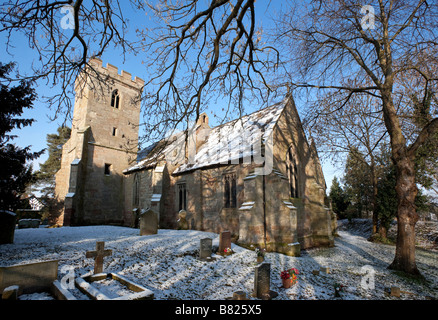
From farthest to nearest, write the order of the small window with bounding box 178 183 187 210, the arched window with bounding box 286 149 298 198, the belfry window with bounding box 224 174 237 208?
the small window with bounding box 178 183 187 210 → the arched window with bounding box 286 149 298 198 → the belfry window with bounding box 224 174 237 208

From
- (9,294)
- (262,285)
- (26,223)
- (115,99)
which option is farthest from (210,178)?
(115,99)

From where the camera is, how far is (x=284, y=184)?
12250 mm

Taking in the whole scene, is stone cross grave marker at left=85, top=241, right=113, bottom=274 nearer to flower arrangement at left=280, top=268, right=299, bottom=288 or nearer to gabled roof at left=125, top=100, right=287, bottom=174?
flower arrangement at left=280, top=268, right=299, bottom=288

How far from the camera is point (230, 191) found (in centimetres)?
1437

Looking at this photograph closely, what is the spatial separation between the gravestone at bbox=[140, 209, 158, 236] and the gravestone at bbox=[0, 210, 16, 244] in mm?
5596

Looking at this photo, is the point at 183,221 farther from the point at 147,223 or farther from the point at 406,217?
the point at 406,217

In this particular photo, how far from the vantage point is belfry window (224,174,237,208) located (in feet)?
46.5

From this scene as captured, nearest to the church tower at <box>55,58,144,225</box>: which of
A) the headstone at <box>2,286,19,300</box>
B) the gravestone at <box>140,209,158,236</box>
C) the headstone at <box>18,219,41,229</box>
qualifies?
the headstone at <box>18,219,41,229</box>

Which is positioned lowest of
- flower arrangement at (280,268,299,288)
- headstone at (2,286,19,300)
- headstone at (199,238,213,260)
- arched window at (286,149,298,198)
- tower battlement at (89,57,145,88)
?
flower arrangement at (280,268,299,288)

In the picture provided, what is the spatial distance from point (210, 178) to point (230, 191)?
6.34 ft

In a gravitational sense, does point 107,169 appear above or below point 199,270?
above

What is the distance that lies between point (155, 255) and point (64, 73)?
22.7 feet

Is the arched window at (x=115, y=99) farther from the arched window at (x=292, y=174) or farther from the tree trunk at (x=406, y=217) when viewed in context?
the tree trunk at (x=406, y=217)
